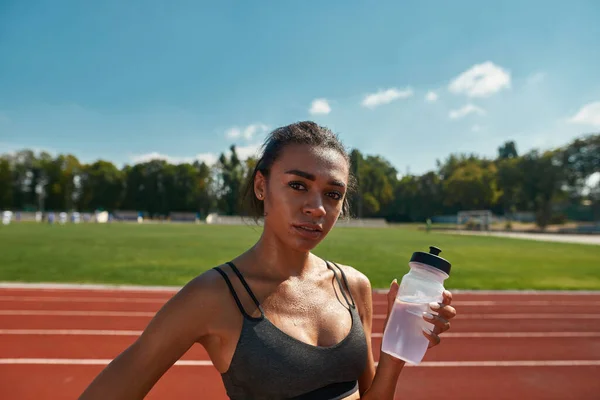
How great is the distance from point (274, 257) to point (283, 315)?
19 cm

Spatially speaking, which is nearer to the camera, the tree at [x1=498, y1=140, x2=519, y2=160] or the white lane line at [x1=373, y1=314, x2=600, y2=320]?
the white lane line at [x1=373, y1=314, x2=600, y2=320]

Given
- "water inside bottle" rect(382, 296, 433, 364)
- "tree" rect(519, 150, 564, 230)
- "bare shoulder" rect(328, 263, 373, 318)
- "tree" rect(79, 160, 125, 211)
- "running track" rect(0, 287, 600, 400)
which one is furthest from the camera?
"tree" rect(79, 160, 125, 211)

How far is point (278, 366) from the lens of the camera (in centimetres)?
117

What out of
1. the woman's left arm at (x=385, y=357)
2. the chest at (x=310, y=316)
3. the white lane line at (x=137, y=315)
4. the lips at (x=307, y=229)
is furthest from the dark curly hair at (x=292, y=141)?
the white lane line at (x=137, y=315)

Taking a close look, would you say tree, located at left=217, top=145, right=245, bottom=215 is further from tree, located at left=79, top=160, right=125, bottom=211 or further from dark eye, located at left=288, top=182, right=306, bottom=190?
dark eye, located at left=288, top=182, right=306, bottom=190

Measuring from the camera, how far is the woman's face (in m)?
1.30

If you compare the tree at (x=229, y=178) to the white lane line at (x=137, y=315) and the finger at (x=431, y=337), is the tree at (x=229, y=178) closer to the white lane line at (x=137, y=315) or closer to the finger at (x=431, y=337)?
the white lane line at (x=137, y=315)

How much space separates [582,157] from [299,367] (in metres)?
61.8

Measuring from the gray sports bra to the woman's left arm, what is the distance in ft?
0.48

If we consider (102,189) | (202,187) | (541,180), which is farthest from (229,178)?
(541,180)

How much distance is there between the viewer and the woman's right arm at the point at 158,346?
113 centimetres

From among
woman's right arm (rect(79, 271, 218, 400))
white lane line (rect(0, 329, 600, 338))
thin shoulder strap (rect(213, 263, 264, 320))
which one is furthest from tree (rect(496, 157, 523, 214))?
woman's right arm (rect(79, 271, 218, 400))

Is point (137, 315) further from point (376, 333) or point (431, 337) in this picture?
point (431, 337)

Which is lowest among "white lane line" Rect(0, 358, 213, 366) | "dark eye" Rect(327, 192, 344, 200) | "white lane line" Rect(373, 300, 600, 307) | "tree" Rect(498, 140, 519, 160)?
"white lane line" Rect(0, 358, 213, 366)
